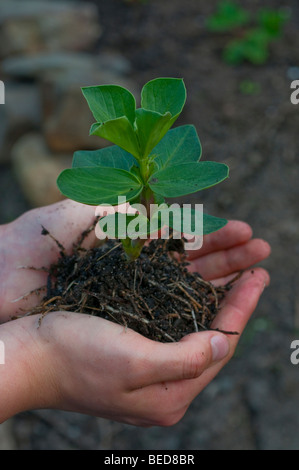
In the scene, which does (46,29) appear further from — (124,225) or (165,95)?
(124,225)

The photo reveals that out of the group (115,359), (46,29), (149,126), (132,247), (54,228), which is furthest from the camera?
(46,29)

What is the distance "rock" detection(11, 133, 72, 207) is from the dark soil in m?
1.38

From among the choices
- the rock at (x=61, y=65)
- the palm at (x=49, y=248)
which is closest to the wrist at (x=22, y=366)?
the palm at (x=49, y=248)

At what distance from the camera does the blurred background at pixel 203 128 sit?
1.77 metres

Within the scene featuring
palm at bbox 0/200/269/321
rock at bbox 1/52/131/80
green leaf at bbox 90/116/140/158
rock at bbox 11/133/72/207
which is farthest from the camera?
rock at bbox 1/52/131/80

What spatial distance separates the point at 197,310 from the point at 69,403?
0.38 meters

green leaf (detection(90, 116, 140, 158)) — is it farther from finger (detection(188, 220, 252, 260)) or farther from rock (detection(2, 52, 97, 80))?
rock (detection(2, 52, 97, 80))

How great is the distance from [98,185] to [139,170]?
0.36 ft

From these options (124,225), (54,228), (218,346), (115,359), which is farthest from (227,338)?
(54,228)

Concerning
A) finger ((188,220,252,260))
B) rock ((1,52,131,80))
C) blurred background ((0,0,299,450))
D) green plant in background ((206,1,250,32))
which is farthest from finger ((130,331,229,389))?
green plant in background ((206,1,250,32))

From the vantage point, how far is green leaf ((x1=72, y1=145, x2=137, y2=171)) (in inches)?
41.9

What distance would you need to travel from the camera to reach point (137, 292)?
3.76ft

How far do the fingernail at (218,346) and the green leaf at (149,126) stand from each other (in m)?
0.43

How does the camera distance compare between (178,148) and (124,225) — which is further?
(178,148)
